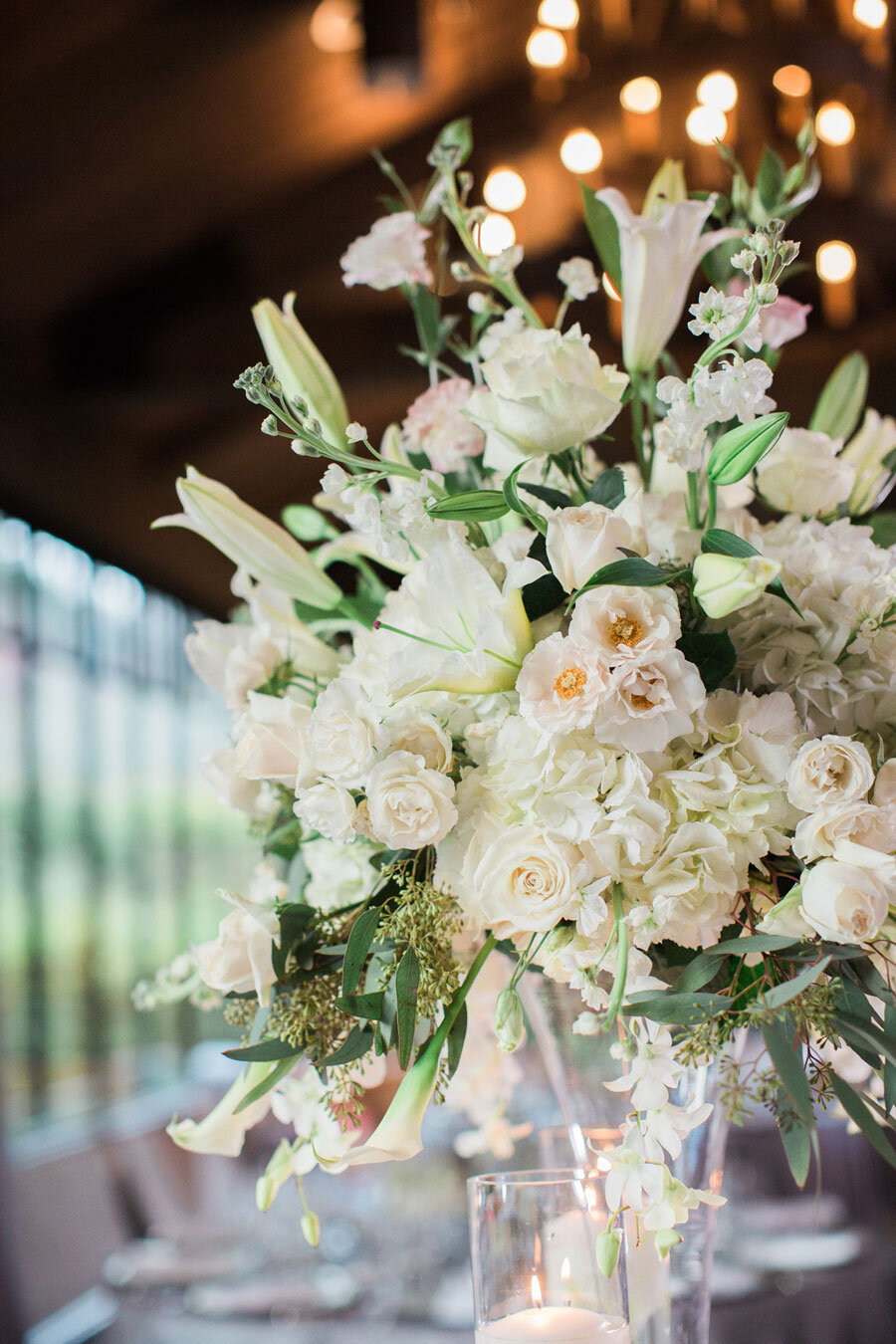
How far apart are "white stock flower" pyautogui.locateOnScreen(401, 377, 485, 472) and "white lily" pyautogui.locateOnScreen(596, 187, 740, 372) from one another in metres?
0.12

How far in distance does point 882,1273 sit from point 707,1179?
2.37 metres

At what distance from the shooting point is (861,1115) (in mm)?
771

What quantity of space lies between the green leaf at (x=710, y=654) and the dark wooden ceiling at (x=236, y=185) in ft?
9.82

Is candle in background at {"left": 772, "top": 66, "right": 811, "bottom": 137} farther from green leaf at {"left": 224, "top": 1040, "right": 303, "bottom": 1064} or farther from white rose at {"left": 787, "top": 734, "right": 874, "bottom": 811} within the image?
green leaf at {"left": 224, "top": 1040, "right": 303, "bottom": 1064}

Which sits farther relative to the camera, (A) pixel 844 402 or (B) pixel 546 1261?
(A) pixel 844 402

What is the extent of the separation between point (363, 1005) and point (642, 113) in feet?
12.2

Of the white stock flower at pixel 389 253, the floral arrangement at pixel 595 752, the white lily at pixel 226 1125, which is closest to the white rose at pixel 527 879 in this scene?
the floral arrangement at pixel 595 752

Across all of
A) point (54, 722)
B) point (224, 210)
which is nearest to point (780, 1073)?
point (224, 210)

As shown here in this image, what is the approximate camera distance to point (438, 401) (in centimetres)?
91

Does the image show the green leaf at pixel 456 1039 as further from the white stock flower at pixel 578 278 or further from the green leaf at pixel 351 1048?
the white stock flower at pixel 578 278

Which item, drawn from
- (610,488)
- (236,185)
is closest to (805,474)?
(610,488)

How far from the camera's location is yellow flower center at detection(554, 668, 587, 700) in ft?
2.29

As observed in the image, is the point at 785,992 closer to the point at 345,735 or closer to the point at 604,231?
the point at 345,735

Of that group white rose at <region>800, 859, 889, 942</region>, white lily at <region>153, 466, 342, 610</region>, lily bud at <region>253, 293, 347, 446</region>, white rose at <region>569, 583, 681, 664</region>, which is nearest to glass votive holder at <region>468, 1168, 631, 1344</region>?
white rose at <region>800, 859, 889, 942</region>
